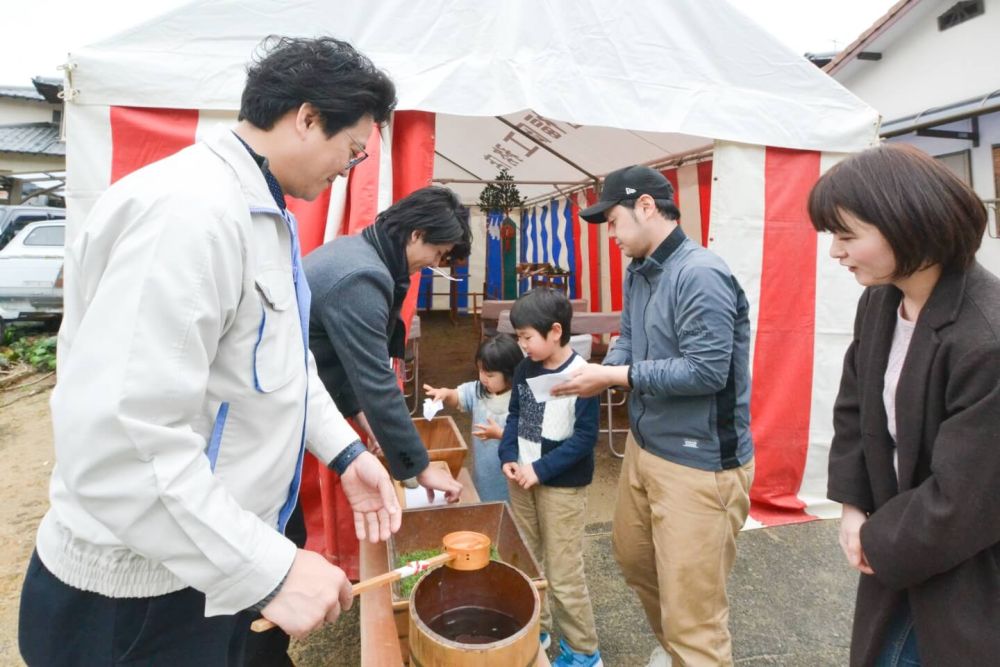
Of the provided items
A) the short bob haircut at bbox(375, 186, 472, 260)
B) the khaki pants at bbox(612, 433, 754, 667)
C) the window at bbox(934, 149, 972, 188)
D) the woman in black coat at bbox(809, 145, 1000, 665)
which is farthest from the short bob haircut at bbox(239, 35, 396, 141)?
the window at bbox(934, 149, 972, 188)

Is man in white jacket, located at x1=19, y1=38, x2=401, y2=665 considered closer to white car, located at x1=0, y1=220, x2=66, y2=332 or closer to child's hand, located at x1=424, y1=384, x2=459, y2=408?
child's hand, located at x1=424, y1=384, x2=459, y2=408

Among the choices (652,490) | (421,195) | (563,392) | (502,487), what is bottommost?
(502,487)

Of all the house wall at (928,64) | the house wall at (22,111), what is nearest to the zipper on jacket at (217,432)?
the house wall at (928,64)

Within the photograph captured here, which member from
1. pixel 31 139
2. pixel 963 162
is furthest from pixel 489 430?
pixel 31 139

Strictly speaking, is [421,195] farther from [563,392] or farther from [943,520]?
[943,520]

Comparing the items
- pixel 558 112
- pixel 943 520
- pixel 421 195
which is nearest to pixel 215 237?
pixel 421 195

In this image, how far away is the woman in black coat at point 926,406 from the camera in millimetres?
990

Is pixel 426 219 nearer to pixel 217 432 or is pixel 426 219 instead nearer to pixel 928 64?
pixel 217 432

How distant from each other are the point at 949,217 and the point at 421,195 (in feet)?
4.81

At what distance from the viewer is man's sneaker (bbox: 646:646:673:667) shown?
2123 millimetres

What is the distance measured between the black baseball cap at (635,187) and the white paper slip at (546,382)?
0.62m

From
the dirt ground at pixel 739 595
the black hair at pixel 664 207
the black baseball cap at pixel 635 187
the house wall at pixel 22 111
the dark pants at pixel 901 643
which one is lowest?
the dirt ground at pixel 739 595

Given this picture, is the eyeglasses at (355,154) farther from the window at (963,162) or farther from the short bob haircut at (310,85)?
the window at (963,162)

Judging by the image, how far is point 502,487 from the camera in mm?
2656
